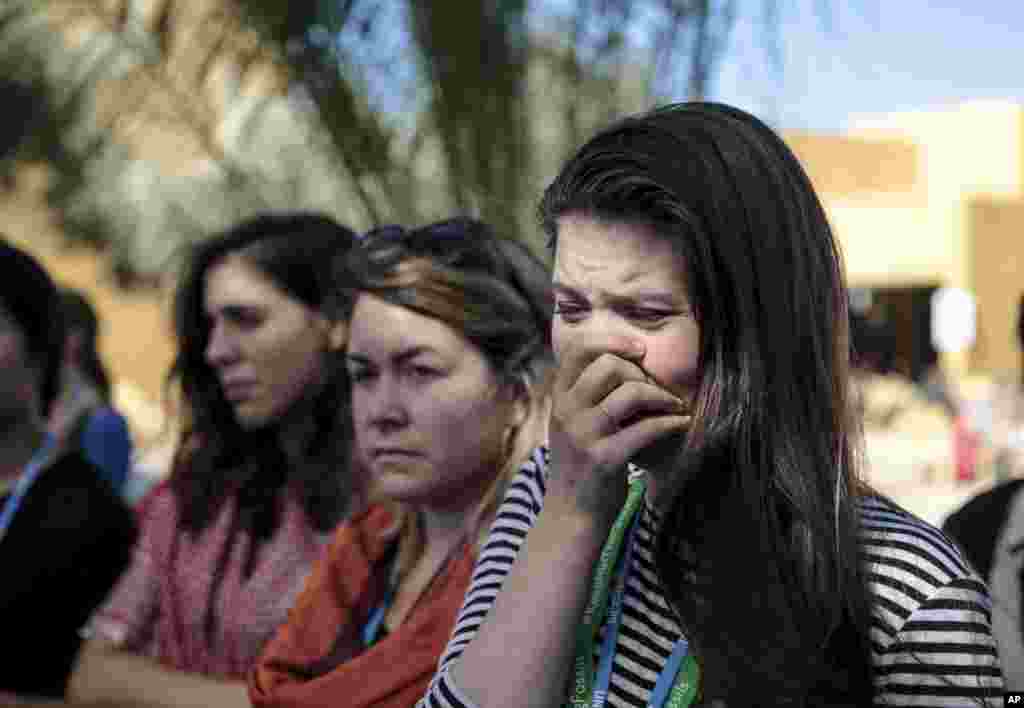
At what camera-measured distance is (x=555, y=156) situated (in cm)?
479

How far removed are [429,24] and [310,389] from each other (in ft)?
6.99

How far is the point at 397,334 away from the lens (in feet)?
7.32

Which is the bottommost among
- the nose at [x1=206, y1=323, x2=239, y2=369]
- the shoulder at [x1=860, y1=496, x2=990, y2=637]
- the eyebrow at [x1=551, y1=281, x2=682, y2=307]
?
the shoulder at [x1=860, y1=496, x2=990, y2=637]

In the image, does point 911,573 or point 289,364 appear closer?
point 911,573

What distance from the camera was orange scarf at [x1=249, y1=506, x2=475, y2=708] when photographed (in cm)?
199

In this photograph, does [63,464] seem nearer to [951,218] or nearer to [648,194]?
[648,194]

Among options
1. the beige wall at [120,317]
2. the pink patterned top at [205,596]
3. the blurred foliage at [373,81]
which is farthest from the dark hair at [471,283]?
the beige wall at [120,317]

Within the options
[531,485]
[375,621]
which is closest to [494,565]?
[531,485]

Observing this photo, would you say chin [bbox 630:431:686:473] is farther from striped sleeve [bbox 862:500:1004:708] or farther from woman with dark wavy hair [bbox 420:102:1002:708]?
striped sleeve [bbox 862:500:1004:708]

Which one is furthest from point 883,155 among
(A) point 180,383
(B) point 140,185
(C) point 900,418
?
(A) point 180,383

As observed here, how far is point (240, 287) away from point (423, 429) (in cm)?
91

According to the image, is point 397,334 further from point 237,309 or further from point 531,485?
point 237,309

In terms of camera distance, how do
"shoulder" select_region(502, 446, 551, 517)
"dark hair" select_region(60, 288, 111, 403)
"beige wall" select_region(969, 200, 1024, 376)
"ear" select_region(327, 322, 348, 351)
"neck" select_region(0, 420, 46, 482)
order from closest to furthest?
"shoulder" select_region(502, 446, 551, 517)
"ear" select_region(327, 322, 348, 351)
"neck" select_region(0, 420, 46, 482)
"dark hair" select_region(60, 288, 111, 403)
"beige wall" select_region(969, 200, 1024, 376)

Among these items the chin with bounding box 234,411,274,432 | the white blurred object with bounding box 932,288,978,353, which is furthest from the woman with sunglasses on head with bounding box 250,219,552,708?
the white blurred object with bounding box 932,288,978,353
